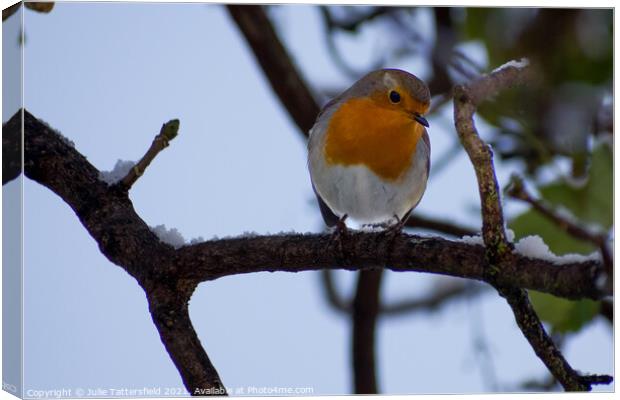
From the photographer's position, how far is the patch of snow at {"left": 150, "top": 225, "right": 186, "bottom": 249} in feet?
6.50

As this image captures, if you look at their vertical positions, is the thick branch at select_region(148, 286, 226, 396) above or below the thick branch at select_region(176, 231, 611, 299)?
below

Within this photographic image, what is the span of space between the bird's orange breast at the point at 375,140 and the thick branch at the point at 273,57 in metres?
0.24

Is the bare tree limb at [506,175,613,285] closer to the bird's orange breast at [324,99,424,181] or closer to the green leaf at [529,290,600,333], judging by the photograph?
the green leaf at [529,290,600,333]

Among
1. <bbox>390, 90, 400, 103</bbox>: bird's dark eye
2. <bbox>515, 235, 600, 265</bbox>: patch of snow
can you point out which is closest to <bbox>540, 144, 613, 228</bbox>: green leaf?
<bbox>515, 235, 600, 265</bbox>: patch of snow

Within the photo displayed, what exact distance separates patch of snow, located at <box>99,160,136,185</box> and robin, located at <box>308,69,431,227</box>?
601mm

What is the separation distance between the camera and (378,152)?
2375 millimetres

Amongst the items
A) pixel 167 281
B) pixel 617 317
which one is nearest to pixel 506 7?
pixel 167 281

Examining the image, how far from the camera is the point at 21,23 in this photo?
1.98 m

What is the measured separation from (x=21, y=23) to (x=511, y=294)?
4.12 feet

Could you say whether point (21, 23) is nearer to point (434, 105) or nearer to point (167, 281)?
point (167, 281)

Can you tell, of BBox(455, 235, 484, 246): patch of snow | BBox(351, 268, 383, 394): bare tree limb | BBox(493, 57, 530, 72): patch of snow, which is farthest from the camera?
BBox(351, 268, 383, 394): bare tree limb

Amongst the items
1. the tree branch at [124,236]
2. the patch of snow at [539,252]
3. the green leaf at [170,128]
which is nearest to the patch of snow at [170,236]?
the tree branch at [124,236]

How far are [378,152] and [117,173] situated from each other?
2.42ft

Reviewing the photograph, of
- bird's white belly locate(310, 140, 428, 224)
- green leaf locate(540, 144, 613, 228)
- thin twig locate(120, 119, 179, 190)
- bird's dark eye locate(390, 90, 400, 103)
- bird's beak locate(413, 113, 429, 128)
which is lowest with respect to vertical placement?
green leaf locate(540, 144, 613, 228)
